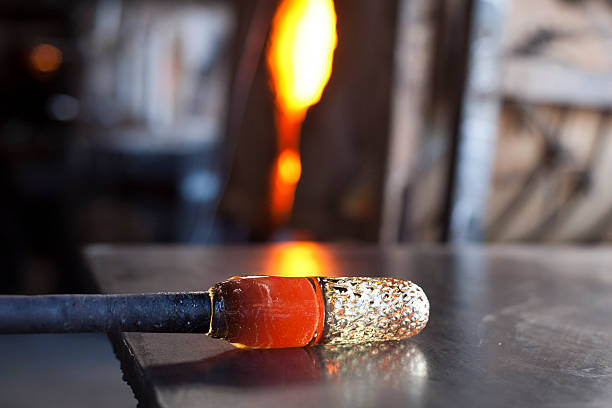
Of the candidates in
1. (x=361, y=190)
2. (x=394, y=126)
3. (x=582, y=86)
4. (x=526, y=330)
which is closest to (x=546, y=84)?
(x=582, y=86)

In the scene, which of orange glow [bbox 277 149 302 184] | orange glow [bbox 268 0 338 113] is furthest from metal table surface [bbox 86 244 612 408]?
orange glow [bbox 277 149 302 184]

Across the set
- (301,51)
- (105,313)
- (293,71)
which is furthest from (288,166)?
(105,313)

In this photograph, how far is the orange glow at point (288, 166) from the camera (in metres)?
4.37

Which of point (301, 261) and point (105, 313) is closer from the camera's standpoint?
point (105, 313)

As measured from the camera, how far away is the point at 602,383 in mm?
767

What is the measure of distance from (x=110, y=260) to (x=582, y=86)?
9.46ft

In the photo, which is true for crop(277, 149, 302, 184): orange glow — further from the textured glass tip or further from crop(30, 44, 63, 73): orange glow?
crop(30, 44, 63, 73): orange glow

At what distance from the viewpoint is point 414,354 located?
837 mm

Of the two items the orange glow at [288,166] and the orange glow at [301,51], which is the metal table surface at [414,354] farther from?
the orange glow at [288,166]

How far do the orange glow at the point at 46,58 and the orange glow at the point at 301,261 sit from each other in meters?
5.96

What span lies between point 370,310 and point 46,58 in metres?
7.03

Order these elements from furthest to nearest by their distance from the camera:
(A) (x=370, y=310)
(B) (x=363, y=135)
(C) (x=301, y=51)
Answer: (C) (x=301, y=51) < (B) (x=363, y=135) < (A) (x=370, y=310)

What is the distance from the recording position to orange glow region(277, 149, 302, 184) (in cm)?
437

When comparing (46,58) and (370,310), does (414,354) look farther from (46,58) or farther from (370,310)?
(46,58)
